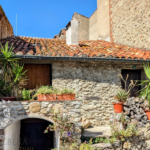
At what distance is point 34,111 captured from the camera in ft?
14.7

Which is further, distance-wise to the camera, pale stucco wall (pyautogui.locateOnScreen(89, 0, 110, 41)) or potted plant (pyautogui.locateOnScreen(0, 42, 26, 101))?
pale stucco wall (pyautogui.locateOnScreen(89, 0, 110, 41))

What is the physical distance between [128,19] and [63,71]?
510 centimetres

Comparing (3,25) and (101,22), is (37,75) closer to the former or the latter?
(3,25)

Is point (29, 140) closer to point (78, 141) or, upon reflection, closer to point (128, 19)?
point (78, 141)

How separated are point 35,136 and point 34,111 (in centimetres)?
283

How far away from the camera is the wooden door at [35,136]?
22.0 feet

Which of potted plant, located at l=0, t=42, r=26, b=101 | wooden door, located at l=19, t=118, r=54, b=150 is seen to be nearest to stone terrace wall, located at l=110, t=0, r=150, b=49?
wooden door, located at l=19, t=118, r=54, b=150

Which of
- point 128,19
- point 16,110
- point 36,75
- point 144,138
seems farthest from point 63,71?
point 128,19

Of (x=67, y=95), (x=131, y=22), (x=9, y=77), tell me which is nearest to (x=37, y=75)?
(x=9, y=77)

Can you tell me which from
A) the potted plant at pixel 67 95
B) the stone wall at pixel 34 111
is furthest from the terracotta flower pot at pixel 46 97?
the potted plant at pixel 67 95

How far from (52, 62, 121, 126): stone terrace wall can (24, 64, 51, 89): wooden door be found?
349mm

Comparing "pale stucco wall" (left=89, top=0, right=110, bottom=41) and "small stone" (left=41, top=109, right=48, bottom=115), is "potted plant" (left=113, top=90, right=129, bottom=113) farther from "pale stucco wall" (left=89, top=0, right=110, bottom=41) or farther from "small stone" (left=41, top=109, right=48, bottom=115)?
"pale stucco wall" (left=89, top=0, right=110, bottom=41)

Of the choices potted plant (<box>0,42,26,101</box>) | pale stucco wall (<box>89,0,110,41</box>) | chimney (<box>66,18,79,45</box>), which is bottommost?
potted plant (<box>0,42,26,101</box>)

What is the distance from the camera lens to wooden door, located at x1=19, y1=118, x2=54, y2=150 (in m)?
6.71
